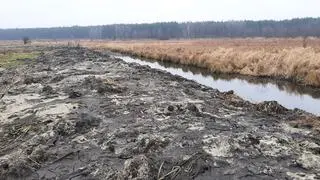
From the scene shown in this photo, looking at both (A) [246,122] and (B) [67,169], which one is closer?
(B) [67,169]

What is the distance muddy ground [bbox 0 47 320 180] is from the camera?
34.0 feet

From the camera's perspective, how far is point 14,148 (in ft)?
41.6

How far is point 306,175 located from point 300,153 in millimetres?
1504

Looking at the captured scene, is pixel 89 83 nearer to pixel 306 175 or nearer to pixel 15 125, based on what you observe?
pixel 15 125

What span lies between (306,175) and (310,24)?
193 metres

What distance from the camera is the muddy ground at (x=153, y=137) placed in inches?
408

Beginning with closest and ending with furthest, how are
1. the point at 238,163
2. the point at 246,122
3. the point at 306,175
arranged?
the point at 306,175
the point at 238,163
the point at 246,122

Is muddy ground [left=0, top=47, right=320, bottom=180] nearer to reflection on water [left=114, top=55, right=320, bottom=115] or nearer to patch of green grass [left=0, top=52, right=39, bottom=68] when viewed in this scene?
reflection on water [left=114, top=55, right=320, bottom=115]

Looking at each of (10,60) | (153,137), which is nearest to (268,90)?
(153,137)

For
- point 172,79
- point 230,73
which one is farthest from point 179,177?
point 230,73

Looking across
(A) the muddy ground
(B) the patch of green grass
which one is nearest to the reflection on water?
(A) the muddy ground

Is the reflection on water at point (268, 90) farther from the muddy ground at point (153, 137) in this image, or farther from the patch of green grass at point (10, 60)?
the patch of green grass at point (10, 60)

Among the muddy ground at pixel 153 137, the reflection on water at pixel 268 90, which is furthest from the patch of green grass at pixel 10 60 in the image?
the muddy ground at pixel 153 137

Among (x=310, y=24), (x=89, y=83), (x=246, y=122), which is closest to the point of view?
(x=246, y=122)
